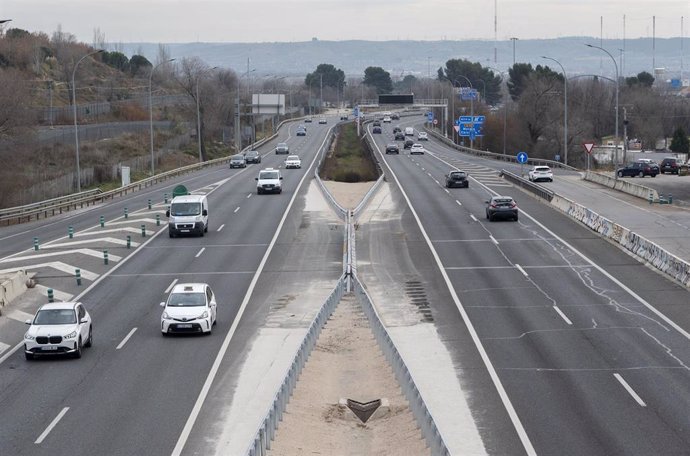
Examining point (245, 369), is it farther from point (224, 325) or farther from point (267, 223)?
point (267, 223)

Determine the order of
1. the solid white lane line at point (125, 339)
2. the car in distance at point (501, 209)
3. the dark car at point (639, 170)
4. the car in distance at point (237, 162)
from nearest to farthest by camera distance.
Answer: the solid white lane line at point (125, 339) < the car in distance at point (501, 209) < the dark car at point (639, 170) < the car in distance at point (237, 162)

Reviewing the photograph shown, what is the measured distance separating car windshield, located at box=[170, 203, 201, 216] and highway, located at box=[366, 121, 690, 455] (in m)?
8.76

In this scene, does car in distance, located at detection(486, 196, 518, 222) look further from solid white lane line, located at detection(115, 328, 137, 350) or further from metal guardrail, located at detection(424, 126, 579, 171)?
metal guardrail, located at detection(424, 126, 579, 171)

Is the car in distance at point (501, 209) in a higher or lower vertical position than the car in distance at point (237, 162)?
lower

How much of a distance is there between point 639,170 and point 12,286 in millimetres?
59913

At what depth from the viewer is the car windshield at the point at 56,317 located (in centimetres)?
2848

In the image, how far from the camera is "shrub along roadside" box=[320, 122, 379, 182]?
85.8 meters

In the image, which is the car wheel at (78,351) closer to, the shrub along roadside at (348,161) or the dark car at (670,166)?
the shrub along roadside at (348,161)

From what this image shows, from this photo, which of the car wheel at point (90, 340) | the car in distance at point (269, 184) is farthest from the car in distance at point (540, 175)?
the car wheel at point (90, 340)

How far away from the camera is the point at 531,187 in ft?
223

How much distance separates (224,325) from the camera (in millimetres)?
32812

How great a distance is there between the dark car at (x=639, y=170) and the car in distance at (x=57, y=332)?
210 feet

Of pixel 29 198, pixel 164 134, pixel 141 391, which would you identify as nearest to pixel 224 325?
pixel 141 391

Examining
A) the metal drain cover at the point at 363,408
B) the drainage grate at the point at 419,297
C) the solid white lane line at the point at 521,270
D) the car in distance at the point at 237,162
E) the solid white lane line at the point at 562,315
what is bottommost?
the metal drain cover at the point at 363,408
